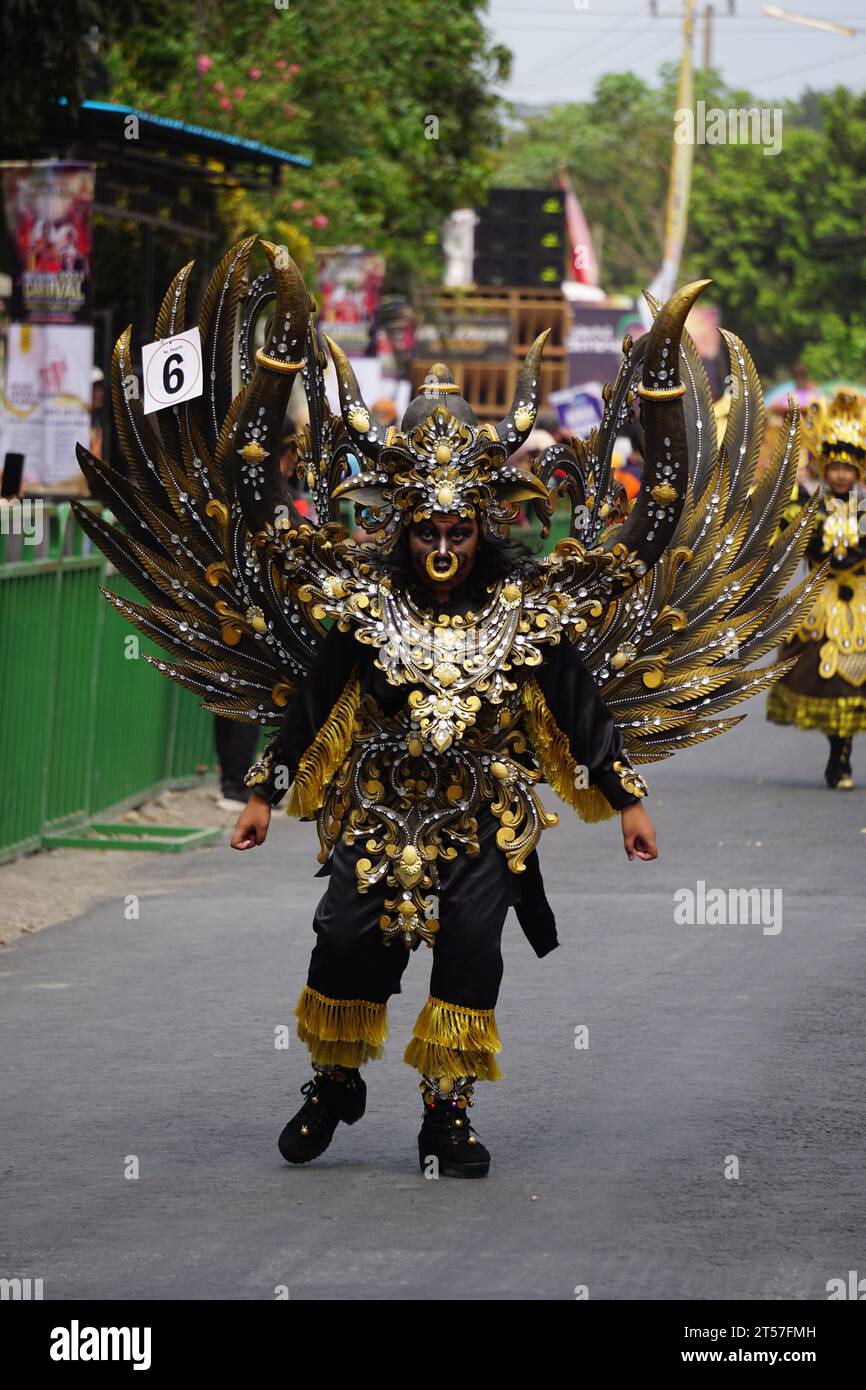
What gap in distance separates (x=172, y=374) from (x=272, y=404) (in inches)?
14.1

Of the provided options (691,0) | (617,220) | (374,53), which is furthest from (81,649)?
(617,220)

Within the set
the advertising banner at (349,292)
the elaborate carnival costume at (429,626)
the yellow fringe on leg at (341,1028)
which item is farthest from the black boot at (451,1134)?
the advertising banner at (349,292)

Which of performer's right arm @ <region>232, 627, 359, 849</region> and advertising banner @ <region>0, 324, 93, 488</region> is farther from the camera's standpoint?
advertising banner @ <region>0, 324, 93, 488</region>

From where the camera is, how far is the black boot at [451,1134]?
6.40 meters

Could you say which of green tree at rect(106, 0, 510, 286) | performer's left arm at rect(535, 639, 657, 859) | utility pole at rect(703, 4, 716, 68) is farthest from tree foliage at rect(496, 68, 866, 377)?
performer's left arm at rect(535, 639, 657, 859)

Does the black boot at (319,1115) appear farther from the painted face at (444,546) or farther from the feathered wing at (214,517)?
the painted face at (444,546)

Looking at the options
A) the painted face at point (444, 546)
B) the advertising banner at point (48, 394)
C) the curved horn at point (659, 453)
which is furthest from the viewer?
the advertising banner at point (48, 394)

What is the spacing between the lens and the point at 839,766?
14617 mm

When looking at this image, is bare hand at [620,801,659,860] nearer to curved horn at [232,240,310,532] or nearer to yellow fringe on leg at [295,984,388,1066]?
yellow fringe on leg at [295,984,388,1066]

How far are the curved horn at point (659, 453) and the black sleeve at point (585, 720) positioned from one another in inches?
13.8

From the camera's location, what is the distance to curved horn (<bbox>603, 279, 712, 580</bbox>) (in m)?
6.63

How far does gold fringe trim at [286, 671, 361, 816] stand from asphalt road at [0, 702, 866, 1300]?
39.7 inches

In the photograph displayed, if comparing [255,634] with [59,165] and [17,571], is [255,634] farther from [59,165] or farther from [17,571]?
[59,165]

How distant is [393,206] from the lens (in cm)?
2723
